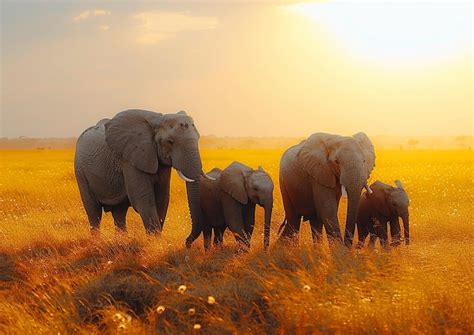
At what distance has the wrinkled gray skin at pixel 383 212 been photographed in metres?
13.8

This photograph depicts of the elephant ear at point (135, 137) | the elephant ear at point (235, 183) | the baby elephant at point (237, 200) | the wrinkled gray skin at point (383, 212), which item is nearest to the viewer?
the baby elephant at point (237, 200)

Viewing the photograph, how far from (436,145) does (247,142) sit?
51.0 m

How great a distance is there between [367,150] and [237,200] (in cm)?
243

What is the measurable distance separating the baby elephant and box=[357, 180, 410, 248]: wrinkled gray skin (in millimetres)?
2069

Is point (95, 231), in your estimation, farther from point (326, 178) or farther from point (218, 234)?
point (326, 178)

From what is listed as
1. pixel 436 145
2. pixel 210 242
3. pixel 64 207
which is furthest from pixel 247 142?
pixel 210 242

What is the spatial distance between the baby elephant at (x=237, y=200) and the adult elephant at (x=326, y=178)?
71 cm

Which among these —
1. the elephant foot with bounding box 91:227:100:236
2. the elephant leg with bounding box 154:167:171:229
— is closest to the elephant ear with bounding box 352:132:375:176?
the elephant leg with bounding box 154:167:171:229

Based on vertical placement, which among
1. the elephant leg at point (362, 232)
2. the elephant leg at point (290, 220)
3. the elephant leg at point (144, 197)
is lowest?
the elephant leg at point (362, 232)

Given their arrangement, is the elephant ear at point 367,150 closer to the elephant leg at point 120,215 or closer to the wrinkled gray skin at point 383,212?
the wrinkled gray skin at point 383,212

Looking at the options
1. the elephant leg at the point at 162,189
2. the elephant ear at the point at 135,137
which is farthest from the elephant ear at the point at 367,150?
the elephant ear at the point at 135,137

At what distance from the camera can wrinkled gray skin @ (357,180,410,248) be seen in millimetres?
13828

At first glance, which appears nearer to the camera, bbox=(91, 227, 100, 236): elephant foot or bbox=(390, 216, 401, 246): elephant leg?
bbox=(390, 216, 401, 246): elephant leg

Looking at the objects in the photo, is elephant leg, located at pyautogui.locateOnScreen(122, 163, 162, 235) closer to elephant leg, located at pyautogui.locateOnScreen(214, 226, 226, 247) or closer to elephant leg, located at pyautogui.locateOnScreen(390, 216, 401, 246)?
elephant leg, located at pyautogui.locateOnScreen(214, 226, 226, 247)
